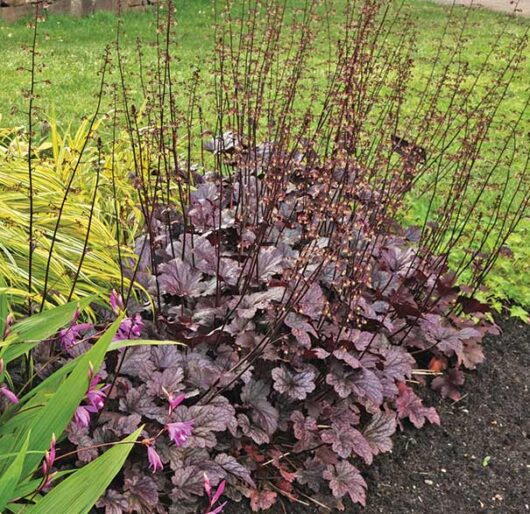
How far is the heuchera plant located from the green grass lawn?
1.10m

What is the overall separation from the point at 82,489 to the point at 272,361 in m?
1.30

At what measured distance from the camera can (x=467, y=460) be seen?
323 centimetres

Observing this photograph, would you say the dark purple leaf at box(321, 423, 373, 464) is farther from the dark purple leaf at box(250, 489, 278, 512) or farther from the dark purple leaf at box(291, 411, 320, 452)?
the dark purple leaf at box(250, 489, 278, 512)

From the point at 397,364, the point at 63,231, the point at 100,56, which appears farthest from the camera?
the point at 100,56

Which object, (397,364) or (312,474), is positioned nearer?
(312,474)

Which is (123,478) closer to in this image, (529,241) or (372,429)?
(372,429)

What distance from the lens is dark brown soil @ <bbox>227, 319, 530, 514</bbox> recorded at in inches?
119

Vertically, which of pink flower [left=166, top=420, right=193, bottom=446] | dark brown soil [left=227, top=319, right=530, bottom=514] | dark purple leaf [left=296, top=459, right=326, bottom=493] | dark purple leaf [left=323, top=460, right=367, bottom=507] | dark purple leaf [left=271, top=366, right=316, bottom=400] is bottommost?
dark brown soil [left=227, top=319, right=530, bottom=514]

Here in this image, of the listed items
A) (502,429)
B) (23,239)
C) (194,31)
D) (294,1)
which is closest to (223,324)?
(23,239)

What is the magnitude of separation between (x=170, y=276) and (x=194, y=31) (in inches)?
349

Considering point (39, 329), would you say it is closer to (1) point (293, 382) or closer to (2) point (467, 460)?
(1) point (293, 382)

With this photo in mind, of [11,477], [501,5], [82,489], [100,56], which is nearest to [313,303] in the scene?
[82,489]

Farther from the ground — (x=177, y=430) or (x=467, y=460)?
(x=177, y=430)

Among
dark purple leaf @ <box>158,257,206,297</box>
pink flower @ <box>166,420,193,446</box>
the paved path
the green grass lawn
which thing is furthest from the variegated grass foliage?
the paved path
